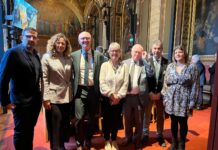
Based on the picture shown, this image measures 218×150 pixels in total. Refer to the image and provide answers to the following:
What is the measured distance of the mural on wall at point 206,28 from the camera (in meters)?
6.55

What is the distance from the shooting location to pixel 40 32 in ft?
69.8

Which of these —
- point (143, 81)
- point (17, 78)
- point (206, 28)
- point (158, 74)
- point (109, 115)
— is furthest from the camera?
point (206, 28)

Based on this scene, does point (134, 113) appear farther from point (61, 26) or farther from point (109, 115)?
point (61, 26)

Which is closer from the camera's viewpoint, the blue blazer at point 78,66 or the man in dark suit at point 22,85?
the man in dark suit at point 22,85

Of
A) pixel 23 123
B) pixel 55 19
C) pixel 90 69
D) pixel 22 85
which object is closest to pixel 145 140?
pixel 90 69

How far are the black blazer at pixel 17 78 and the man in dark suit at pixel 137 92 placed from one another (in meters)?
1.41

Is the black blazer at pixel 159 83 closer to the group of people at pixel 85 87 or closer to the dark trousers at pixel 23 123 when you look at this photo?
the group of people at pixel 85 87

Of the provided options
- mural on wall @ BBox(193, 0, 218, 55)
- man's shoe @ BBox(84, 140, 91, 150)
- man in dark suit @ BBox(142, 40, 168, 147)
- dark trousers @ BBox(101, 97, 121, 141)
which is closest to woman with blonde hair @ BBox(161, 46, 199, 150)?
man in dark suit @ BBox(142, 40, 168, 147)

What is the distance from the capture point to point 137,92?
10.2 feet

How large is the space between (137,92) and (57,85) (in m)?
1.20

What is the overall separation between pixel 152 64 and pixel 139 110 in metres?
0.78

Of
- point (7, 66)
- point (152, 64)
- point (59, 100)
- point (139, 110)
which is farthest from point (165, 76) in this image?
point (7, 66)

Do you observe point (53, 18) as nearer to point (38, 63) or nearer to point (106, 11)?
point (106, 11)

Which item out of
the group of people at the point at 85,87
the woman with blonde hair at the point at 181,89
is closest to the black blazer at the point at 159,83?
the group of people at the point at 85,87
